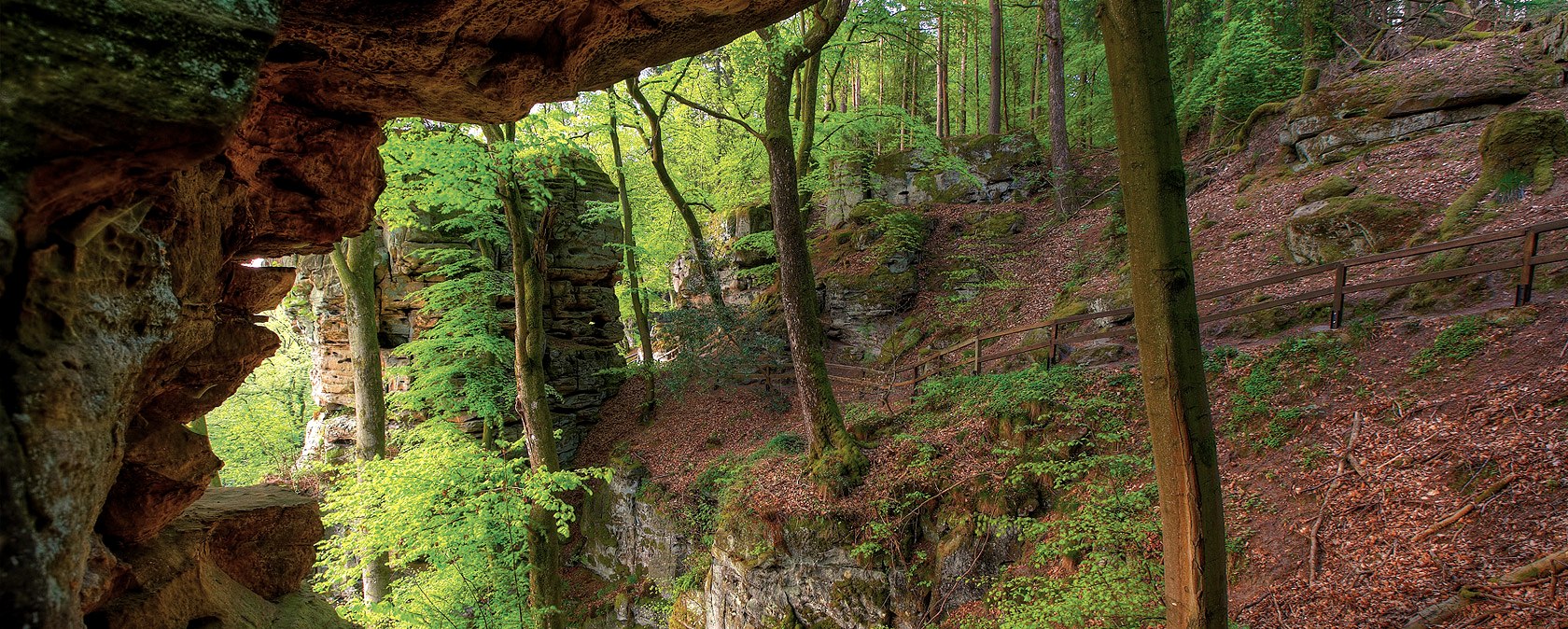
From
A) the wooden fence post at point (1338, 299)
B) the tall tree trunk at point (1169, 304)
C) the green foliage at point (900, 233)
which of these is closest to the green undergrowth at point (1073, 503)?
the tall tree trunk at point (1169, 304)

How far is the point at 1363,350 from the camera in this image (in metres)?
7.25

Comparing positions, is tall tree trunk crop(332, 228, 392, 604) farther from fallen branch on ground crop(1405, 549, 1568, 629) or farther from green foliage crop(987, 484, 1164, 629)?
fallen branch on ground crop(1405, 549, 1568, 629)

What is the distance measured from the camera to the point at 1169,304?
13.0 ft

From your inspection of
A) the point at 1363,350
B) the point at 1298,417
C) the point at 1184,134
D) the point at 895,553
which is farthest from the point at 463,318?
the point at 1184,134

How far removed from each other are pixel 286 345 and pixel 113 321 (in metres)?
24.6

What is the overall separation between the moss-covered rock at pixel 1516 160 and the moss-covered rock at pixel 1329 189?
1.63m

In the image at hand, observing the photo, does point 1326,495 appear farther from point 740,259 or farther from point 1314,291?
point 740,259

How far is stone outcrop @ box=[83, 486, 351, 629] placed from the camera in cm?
309

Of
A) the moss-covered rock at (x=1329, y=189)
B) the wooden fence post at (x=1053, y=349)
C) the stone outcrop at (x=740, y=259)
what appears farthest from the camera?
the stone outcrop at (x=740, y=259)

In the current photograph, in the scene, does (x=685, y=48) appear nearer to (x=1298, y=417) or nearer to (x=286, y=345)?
(x=1298, y=417)

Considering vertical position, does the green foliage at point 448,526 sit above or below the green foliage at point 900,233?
below

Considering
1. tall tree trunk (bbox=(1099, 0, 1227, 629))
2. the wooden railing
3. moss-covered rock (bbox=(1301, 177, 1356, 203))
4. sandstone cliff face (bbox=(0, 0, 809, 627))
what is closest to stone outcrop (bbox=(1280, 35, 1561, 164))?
moss-covered rock (bbox=(1301, 177, 1356, 203))

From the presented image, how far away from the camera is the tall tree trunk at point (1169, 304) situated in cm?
396

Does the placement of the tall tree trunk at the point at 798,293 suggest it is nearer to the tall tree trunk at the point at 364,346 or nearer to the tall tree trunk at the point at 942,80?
the tall tree trunk at the point at 364,346
